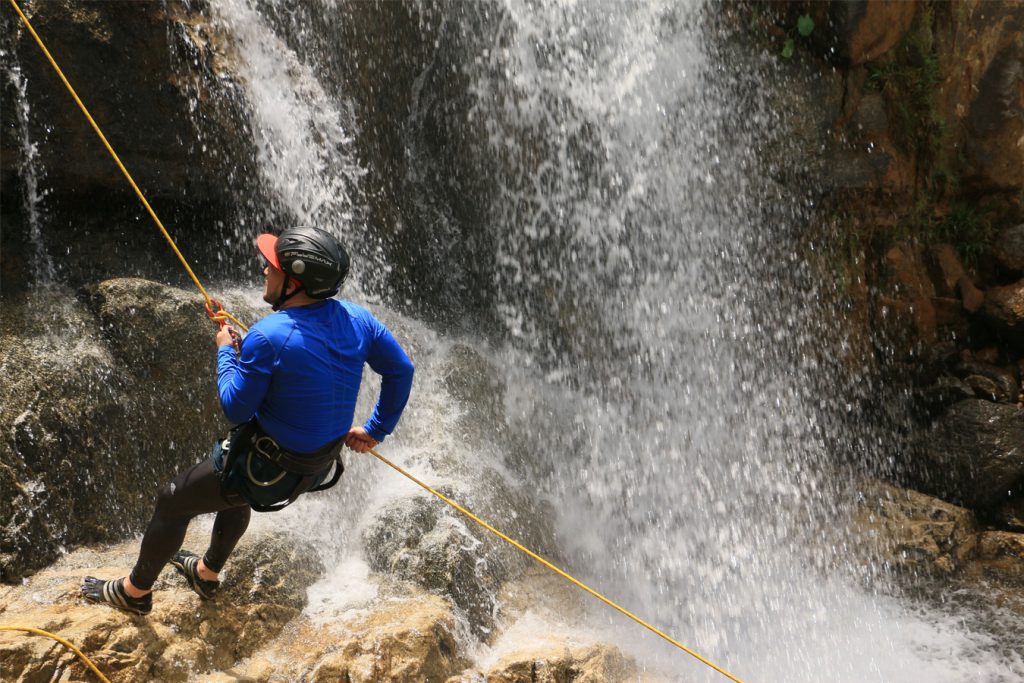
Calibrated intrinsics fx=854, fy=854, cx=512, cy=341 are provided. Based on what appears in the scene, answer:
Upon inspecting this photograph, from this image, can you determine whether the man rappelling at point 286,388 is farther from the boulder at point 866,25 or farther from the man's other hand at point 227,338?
the boulder at point 866,25

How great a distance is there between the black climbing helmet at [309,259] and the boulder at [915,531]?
4724mm

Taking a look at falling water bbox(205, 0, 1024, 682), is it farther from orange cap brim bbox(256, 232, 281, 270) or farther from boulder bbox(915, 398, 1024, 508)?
orange cap brim bbox(256, 232, 281, 270)

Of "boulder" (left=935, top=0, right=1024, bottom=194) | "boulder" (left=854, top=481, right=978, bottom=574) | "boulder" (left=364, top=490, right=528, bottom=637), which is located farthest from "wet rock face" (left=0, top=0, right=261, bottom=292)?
"boulder" (left=935, top=0, right=1024, bottom=194)

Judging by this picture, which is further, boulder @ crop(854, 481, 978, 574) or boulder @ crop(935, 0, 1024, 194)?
boulder @ crop(935, 0, 1024, 194)

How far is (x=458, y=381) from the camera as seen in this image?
6109 millimetres

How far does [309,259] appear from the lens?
9.86ft

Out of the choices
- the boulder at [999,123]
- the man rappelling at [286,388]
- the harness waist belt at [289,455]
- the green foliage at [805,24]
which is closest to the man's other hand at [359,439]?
the man rappelling at [286,388]

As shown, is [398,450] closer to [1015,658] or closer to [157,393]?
[157,393]

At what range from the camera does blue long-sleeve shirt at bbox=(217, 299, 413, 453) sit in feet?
9.61

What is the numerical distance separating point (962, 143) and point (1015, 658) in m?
4.45

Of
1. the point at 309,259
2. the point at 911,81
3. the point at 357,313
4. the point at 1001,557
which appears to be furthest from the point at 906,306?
the point at 309,259

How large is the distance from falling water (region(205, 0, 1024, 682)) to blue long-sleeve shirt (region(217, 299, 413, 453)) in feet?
10.1

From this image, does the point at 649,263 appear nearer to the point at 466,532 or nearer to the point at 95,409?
the point at 466,532

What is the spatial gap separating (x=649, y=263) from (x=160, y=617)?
477 centimetres
